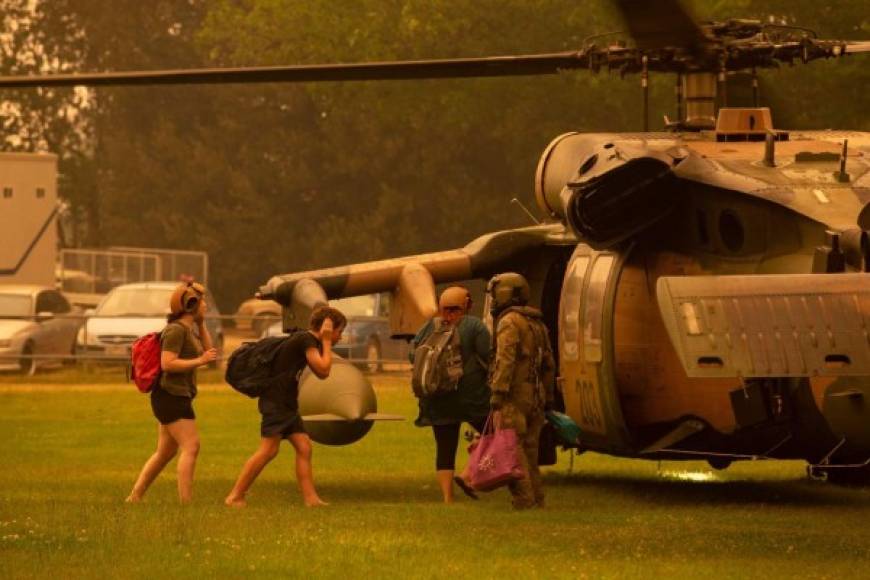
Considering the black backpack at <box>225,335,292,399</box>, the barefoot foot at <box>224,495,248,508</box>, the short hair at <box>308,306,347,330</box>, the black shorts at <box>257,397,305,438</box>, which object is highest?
the short hair at <box>308,306,347,330</box>

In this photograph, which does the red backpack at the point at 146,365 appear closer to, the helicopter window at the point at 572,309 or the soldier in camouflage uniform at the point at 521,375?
the soldier in camouflage uniform at the point at 521,375

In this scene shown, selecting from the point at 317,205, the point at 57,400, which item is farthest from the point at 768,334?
the point at 317,205

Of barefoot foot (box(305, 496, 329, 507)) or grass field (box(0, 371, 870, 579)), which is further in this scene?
barefoot foot (box(305, 496, 329, 507))

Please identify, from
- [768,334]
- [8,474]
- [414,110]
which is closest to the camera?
[768,334]

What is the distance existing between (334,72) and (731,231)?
3.27m

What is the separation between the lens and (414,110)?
65.1 metres

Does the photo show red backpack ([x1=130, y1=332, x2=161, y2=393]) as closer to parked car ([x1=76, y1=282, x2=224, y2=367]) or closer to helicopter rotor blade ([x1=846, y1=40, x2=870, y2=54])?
helicopter rotor blade ([x1=846, y1=40, x2=870, y2=54])

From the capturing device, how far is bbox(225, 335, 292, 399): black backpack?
1745 cm

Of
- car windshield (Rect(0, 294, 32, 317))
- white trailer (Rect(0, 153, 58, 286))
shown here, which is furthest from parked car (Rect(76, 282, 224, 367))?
white trailer (Rect(0, 153, 58, 286))

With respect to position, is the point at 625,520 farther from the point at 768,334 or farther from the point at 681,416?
the point at 768,334

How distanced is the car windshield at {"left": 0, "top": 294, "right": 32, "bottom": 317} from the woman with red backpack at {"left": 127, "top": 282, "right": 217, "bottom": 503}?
25.2 m

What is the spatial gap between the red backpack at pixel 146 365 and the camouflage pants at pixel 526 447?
105 inches

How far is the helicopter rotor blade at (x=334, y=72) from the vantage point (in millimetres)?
17062

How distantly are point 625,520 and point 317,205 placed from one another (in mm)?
60992
